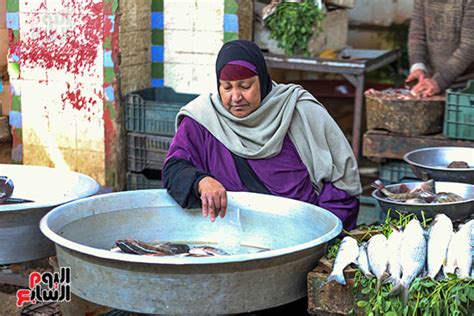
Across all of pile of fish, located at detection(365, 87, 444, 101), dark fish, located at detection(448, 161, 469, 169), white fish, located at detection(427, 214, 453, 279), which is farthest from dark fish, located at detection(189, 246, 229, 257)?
pile of fish, located at detection(365, 87, 444, 101)

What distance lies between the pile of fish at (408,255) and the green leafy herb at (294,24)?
11.1 feet

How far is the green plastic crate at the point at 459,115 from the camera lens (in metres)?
5.74

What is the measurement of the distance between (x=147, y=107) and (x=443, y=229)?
134 inches

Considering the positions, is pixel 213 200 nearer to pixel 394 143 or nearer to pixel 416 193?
pixel 416 193

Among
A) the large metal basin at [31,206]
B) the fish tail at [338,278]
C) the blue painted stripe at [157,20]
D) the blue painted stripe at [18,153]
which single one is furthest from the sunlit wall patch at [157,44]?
the fish tail at [338,278]

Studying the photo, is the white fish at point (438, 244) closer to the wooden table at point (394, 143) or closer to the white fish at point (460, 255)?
the white fish at point (460, 255)

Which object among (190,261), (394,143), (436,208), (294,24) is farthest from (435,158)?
(190,261)

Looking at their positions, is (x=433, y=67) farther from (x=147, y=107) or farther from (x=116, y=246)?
(x=116, y=246)

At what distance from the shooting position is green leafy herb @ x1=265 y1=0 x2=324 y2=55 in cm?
678

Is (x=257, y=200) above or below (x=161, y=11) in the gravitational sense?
below

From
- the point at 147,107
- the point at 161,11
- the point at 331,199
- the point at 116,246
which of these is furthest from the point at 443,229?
the point at 161,11

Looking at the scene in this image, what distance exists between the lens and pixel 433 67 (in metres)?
6.69

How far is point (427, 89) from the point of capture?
6.14 meters

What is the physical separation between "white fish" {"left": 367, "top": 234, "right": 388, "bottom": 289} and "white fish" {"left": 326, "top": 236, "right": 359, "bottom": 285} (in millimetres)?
59
